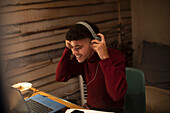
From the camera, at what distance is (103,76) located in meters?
1.38

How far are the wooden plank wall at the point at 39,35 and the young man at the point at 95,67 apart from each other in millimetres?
434

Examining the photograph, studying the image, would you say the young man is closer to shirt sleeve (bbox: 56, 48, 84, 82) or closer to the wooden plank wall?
shirt sleeve (bbox: 56, 48, 84, 82)

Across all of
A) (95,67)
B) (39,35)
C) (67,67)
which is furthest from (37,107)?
(39,35)

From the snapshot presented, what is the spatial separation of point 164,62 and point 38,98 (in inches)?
68.9

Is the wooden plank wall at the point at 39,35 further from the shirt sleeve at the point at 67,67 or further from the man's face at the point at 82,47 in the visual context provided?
the man's face at the point at 82,47

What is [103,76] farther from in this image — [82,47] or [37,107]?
[37,107]

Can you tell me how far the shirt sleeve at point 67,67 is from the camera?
1.45 m

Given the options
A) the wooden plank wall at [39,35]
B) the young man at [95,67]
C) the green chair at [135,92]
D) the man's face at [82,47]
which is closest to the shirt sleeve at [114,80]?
the young man at [95,67]

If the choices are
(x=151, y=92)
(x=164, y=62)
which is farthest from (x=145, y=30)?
(x=151, y=92)

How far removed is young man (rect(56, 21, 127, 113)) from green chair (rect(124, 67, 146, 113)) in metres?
0.18

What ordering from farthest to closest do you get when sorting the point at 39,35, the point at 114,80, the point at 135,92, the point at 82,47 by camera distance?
the point at 39,35 < the point at 135,92 < the point at 82,47 < the point at 114,80

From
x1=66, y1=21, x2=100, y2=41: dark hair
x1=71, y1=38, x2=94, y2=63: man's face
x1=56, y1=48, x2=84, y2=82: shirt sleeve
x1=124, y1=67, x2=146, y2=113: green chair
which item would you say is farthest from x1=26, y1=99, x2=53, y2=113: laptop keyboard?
x1=124, y1=67, x2=146, y2=113: green chair

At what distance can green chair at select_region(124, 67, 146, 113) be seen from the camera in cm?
145

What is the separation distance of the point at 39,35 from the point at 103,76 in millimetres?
808
